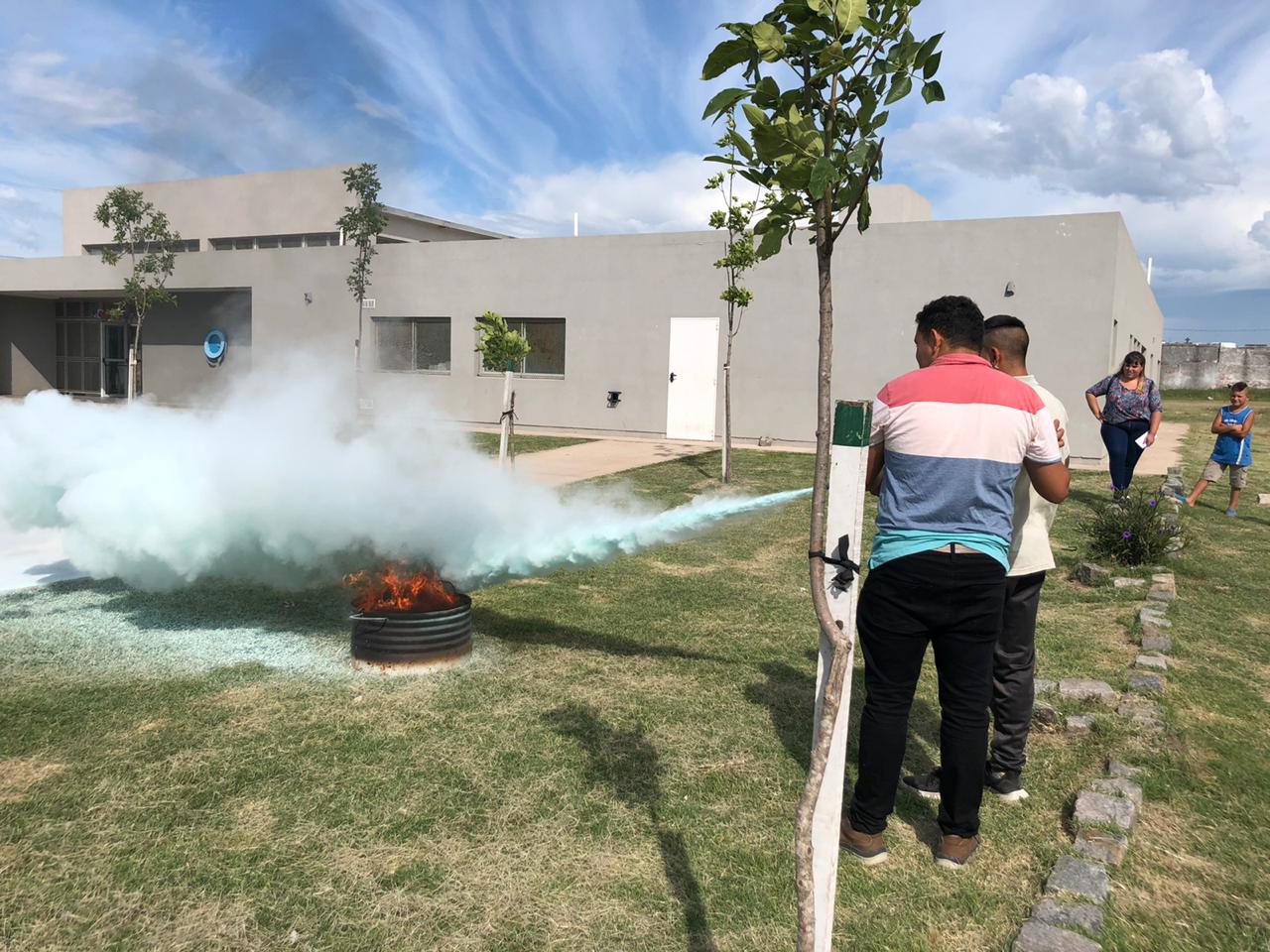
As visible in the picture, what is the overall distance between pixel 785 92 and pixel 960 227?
51.6 ft

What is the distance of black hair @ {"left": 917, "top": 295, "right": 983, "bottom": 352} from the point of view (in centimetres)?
304

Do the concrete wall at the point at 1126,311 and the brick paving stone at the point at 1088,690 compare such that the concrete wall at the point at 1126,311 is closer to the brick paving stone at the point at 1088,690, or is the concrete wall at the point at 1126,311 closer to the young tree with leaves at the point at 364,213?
the brick paving stone at the point at 1088,690

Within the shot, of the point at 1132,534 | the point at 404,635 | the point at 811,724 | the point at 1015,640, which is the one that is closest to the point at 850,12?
the point at 1015,640

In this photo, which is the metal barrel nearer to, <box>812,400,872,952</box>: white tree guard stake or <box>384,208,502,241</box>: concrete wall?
<box>812,400,872,952</box>: white tree guard stake

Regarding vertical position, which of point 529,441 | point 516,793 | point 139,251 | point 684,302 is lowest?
point 516,793

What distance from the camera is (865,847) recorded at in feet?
10.7

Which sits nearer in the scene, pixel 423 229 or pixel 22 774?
pixel 22 774

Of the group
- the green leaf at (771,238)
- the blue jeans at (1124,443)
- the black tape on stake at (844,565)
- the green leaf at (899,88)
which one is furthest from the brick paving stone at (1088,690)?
the blue jeans at (1124,443)

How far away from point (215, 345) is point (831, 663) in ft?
86.9

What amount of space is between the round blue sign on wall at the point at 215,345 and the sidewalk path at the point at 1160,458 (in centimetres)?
2245

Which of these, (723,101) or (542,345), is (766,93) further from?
(542,345)

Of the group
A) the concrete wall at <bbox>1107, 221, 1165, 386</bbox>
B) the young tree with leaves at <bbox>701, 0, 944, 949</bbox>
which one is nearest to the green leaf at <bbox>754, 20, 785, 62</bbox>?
the young tree with leaves at <bbox>701, 0, 944, 949</bbox>

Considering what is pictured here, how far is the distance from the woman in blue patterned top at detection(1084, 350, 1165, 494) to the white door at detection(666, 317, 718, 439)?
32.5ft

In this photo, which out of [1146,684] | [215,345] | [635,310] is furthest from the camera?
[215,345]
